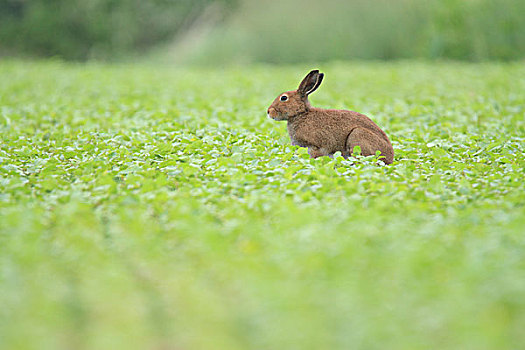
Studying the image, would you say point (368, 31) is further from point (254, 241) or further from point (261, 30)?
point (254, 241)

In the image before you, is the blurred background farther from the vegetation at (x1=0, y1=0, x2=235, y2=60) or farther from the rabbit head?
the rabbit head

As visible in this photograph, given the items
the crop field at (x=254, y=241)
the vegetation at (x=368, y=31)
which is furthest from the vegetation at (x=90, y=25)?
the crop field at (x=254, y=241)

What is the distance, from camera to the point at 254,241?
4.38m

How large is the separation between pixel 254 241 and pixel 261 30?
22.4 m

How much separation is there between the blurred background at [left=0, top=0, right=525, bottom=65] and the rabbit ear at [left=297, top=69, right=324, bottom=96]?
15797 millimetres

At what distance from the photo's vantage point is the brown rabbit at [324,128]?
6465 mm

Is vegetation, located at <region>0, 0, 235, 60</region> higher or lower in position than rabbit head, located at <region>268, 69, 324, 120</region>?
higher

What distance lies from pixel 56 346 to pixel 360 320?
1.68 m

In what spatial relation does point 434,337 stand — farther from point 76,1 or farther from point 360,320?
point 76,1

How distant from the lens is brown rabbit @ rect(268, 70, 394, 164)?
6.46 m

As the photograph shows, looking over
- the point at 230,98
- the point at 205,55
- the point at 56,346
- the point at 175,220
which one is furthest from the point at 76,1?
the point at 56,346

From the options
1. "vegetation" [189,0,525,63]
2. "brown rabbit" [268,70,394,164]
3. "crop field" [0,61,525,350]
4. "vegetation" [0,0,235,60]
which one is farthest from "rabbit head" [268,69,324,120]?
"vegetation" [0,0,235,60]

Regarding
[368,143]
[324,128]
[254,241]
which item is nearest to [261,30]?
[324,128]

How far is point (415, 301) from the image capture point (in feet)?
11.5
